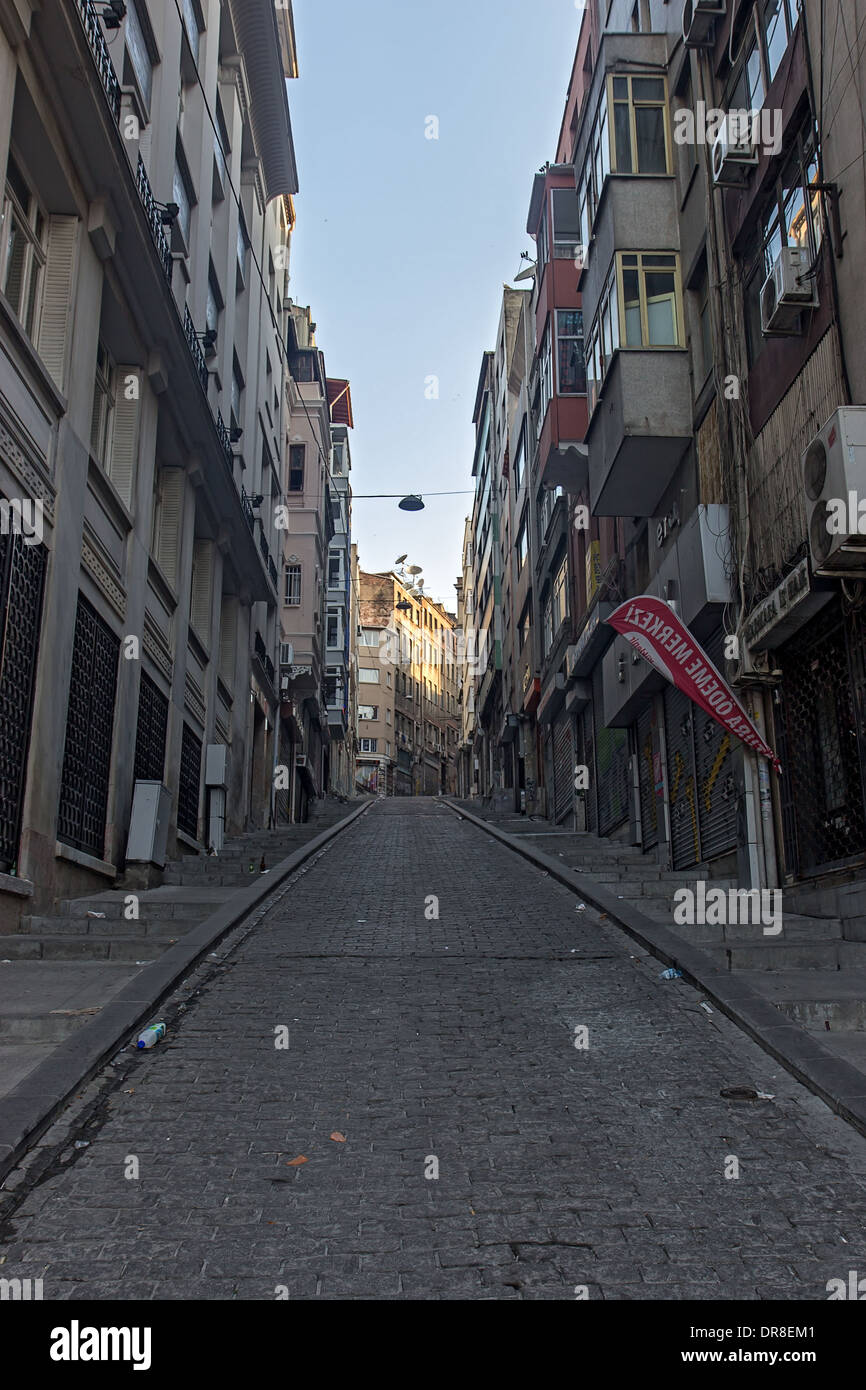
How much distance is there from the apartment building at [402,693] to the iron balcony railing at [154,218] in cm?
7133

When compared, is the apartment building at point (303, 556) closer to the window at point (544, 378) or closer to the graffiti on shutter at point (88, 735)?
the window at point (544, 378)

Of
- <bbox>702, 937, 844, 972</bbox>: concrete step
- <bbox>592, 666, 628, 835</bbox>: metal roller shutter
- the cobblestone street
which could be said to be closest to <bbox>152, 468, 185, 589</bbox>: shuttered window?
<bbox>592, 666, 628, 835</bbox>: metal roller shutter

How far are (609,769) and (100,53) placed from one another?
1554cm

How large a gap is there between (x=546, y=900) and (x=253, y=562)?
45.7 ft

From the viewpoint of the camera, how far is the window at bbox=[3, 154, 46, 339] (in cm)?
1101

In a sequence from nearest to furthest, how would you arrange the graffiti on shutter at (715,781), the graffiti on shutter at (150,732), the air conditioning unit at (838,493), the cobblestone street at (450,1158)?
the cobblestone street at (450,1158) < the air conditioning unit at (838,493) < the graffiti on shutter at (715,781) < the graffiti on shutter at (150,732)

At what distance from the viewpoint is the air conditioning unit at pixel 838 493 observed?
8898 mm

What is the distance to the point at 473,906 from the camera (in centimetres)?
1305

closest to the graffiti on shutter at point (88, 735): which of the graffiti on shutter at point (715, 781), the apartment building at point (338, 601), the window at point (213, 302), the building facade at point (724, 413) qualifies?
the building facade at point (724, 413)

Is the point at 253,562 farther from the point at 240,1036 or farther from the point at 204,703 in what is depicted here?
the point at 240,1036

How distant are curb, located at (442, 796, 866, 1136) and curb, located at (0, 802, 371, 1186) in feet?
12.6

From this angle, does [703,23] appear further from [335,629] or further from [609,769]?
[335,629]

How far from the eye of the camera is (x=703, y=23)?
15.1m

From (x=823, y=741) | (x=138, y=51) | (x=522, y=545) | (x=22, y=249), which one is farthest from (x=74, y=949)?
(x=522, y=545)
